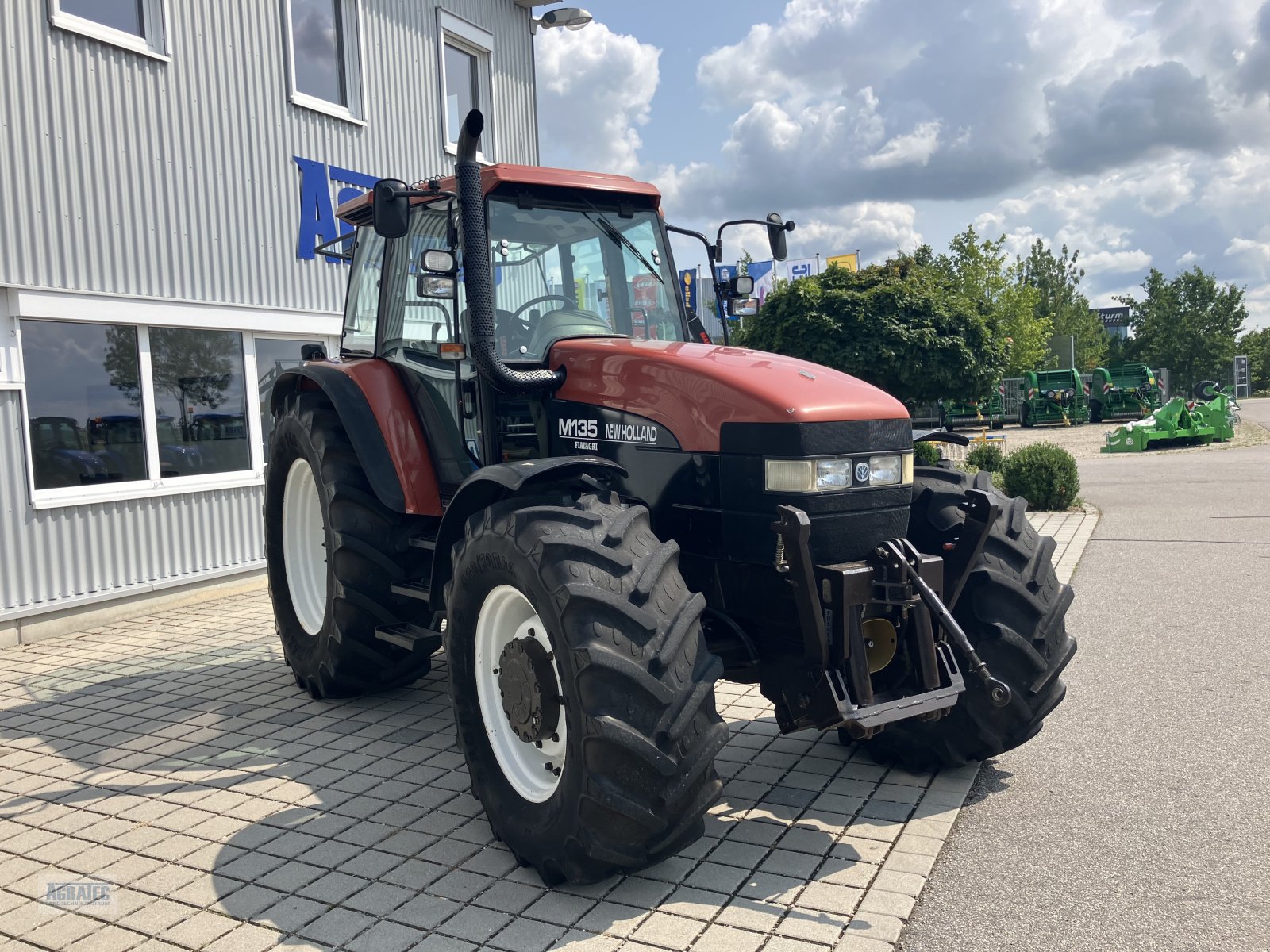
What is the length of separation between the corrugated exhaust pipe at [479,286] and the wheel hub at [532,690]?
42.7 inches

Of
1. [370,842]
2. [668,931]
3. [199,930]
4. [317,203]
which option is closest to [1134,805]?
[668,931]

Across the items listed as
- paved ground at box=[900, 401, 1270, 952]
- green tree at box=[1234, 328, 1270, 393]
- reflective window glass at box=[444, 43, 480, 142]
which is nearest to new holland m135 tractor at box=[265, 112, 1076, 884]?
paved ground at box=[900, 401, 1270, 952]

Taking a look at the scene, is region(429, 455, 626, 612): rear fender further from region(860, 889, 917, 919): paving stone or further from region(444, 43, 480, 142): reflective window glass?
region(444, 43, 480, 142): reflective window glass

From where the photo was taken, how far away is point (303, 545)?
5.97 metres

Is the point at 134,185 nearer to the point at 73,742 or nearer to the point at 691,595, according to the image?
the point at 73,742

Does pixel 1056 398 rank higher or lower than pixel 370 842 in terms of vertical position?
higher

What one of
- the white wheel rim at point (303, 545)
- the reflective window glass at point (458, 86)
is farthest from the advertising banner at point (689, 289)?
the reflective window glass at point (458, 86)

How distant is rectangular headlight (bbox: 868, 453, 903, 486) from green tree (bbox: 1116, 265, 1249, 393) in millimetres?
50732

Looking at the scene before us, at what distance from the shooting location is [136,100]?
313 inches

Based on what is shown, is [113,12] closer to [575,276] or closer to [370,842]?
[575,276]

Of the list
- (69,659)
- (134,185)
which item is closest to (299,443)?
(69,659)

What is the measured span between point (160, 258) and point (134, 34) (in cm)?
176

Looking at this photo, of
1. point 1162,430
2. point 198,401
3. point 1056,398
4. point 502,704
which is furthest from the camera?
point 1056,398

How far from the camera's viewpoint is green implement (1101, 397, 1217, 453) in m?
21.9
